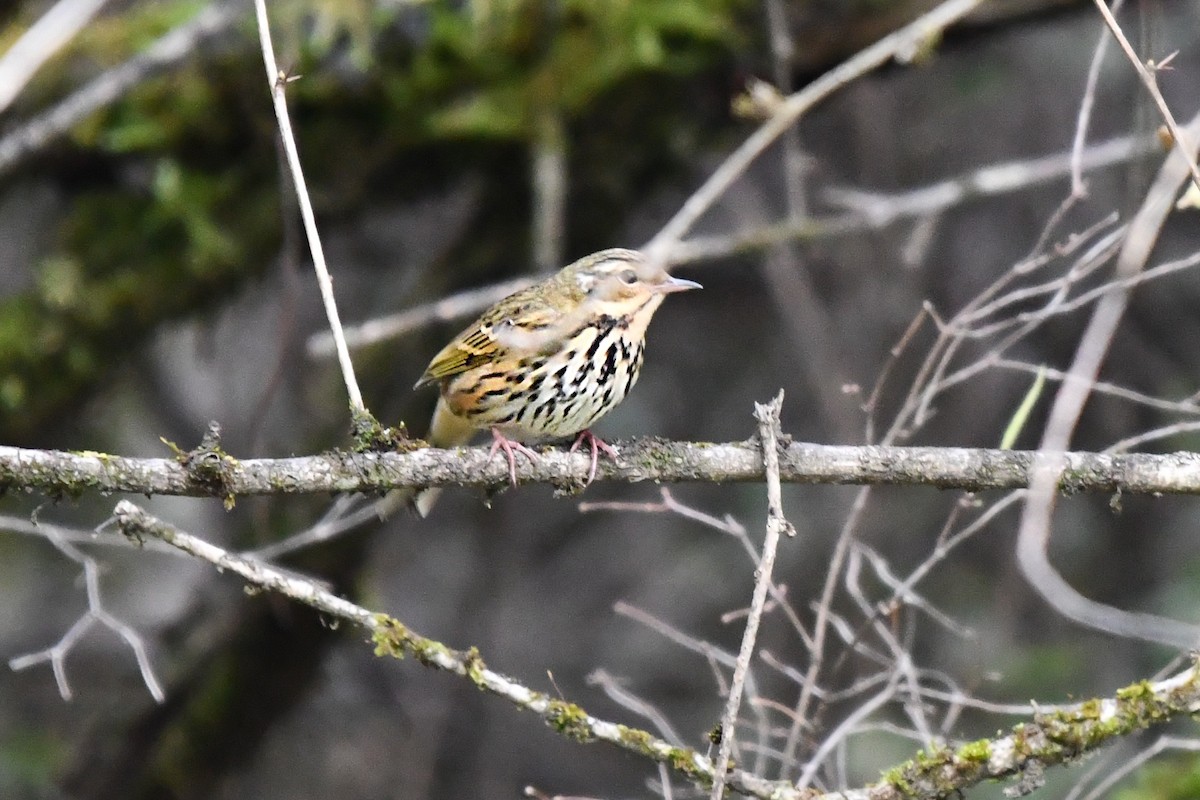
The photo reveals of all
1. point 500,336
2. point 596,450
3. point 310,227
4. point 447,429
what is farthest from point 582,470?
point 447,429

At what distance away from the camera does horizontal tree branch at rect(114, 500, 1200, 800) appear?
296 centimetres

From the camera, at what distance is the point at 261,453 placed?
6.41 m

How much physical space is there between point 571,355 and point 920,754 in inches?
70.0

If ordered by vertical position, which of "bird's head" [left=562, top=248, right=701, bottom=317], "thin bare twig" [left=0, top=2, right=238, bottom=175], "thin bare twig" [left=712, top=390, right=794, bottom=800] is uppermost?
"thin bare twig" [left=0, top=2, right=238, bottom=175]

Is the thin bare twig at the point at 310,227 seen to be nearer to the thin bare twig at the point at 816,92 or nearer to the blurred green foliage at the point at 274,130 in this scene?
the thin bare twig at the point at 816,92

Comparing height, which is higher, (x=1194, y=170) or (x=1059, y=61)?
(x=1059, y=61)

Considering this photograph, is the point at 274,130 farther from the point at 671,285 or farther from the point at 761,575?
the point at 761,575

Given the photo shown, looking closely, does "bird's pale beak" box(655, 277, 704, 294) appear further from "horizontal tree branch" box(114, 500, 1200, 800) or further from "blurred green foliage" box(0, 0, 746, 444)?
"horizontal tree branch" box(114, 500, 1200, 800)

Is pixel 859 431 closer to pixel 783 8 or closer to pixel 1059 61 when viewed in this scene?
pixel 783 8

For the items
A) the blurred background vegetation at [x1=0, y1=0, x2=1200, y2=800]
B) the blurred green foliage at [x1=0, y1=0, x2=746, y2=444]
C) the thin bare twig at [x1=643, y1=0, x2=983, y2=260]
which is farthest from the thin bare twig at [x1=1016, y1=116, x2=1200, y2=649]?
the blurred green foliage at [x1=0, y1=0, x2=746, y2=444]

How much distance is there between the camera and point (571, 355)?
4.29m

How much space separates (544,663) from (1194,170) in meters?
5.72

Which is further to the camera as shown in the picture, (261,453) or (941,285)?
(941,285)

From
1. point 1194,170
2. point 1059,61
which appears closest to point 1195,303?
point 1059,61
